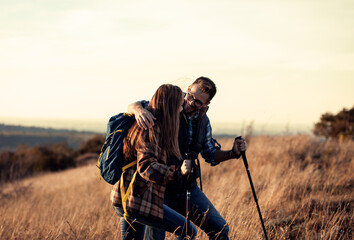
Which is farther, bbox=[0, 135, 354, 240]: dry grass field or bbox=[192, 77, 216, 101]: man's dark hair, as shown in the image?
bbox=[0, 135, 354, 240]: dry grass field

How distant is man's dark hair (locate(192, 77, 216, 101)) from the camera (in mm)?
3512

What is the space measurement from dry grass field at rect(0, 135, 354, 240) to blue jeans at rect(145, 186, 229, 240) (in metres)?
0.79

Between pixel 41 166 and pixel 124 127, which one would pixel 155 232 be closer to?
pixel 124 127

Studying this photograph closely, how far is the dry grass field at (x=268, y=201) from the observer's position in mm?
4473

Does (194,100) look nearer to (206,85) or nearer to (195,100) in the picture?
(195,100)

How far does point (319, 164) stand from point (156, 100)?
7.19m

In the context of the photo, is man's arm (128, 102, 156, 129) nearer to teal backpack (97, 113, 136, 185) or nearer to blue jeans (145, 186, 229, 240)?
teal backpack (97, 113, 136, 185)

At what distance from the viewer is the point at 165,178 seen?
8.66 feet

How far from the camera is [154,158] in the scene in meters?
2.68

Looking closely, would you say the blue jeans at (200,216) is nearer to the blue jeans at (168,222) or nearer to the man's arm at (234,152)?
the blue jeans at (168,222)

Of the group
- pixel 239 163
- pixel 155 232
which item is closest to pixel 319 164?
pixel 239 163

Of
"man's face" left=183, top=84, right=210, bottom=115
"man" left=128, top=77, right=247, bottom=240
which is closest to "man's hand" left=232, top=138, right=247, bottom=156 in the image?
"man" left=128, top=77, right=247, bottom=240

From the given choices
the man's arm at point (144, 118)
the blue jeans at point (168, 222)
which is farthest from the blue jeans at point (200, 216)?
the man's arm at point (144, 118)

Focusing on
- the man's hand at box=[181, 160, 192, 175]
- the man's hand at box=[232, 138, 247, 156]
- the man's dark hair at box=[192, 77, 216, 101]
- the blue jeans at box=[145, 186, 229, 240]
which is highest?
the man's dark hair at box=[192, 77, 216, 101]
